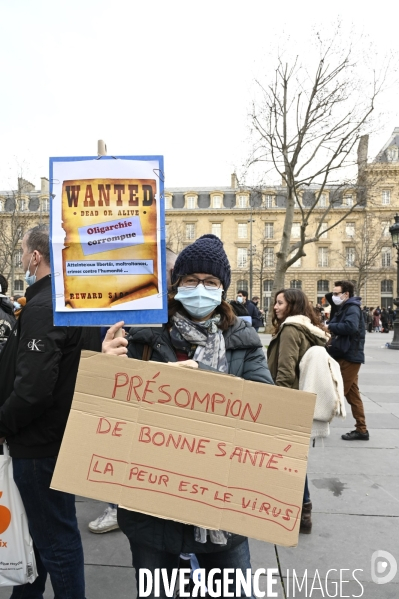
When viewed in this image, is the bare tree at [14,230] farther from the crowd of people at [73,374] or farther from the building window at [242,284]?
the building window at [242,284]

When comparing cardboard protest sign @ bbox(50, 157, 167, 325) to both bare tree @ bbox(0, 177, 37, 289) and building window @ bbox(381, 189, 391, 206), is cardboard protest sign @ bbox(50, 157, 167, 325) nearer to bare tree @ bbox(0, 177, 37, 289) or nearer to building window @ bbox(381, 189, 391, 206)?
bare tree @ bbox(0, 177, 37, 289)

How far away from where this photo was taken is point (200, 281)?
204 centimetres

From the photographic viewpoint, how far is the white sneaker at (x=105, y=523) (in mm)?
3217

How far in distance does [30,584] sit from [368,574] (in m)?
1.96

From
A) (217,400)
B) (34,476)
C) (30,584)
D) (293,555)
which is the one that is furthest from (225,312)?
(293,555)

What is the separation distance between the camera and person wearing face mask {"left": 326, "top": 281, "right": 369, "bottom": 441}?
204 inches

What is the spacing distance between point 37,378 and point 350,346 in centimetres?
417

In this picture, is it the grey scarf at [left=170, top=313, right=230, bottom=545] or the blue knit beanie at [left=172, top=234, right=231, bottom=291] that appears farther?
the blue knit beanie at [left=172, top=234, right=231, bottom=291]

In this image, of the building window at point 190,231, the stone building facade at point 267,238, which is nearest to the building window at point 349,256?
the stone building facade at point 267,238

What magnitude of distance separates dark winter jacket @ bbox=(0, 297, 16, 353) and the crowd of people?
1.19 meters

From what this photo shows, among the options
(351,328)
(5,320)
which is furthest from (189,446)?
(351,328)

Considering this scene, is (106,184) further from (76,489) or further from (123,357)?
(76,489)

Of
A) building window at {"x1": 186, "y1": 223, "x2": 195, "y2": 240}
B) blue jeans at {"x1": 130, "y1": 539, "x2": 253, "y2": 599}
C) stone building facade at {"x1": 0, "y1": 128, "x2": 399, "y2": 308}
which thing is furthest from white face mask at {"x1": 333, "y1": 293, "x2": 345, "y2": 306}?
building window at {"x1": 186, "y1": 223, "x2": 195, "y2": 240}

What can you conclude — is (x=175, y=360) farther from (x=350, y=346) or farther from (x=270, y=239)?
(x=270, y=239)
